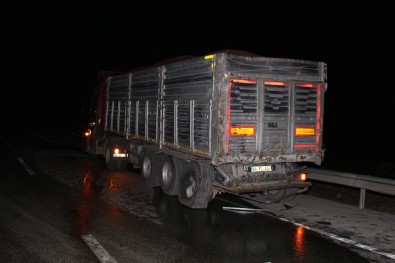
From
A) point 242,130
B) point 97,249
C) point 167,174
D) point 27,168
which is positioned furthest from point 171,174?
point 27,168

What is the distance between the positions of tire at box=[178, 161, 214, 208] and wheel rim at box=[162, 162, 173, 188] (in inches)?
49.6

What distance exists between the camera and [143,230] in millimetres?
7258

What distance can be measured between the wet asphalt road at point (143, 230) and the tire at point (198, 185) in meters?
0.22

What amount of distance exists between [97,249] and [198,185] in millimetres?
3216

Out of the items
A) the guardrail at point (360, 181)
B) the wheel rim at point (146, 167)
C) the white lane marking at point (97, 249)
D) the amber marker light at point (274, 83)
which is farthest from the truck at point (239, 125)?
the white lane marking at point (97, 249)

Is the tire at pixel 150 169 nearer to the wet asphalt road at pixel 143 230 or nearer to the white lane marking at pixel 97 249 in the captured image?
the wet asphalt road at pixel 143 230

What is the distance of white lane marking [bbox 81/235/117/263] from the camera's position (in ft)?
18.8

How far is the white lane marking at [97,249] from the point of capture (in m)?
5.74

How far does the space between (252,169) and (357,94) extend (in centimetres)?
4610

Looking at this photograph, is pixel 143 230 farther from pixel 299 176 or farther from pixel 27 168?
pixel 27 168

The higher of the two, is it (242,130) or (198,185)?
(242,130)

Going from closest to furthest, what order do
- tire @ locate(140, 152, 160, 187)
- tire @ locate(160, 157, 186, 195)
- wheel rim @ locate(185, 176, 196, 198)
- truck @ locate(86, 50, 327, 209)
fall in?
truck @ locate(86, 50, 327, 209) < wheel rim @ locate(185, 176, 196, 198) < tire @ locate(160, 157, 186, 195) < tire @ locate(140, 152, 160, 187)

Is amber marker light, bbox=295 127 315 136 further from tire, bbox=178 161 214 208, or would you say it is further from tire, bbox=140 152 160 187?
tire, bbox=140 152 160 187

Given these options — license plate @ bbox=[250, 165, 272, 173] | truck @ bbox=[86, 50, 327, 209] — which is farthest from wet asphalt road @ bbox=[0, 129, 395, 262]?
license plate @ bbox=[250, 165, 272, 173]
